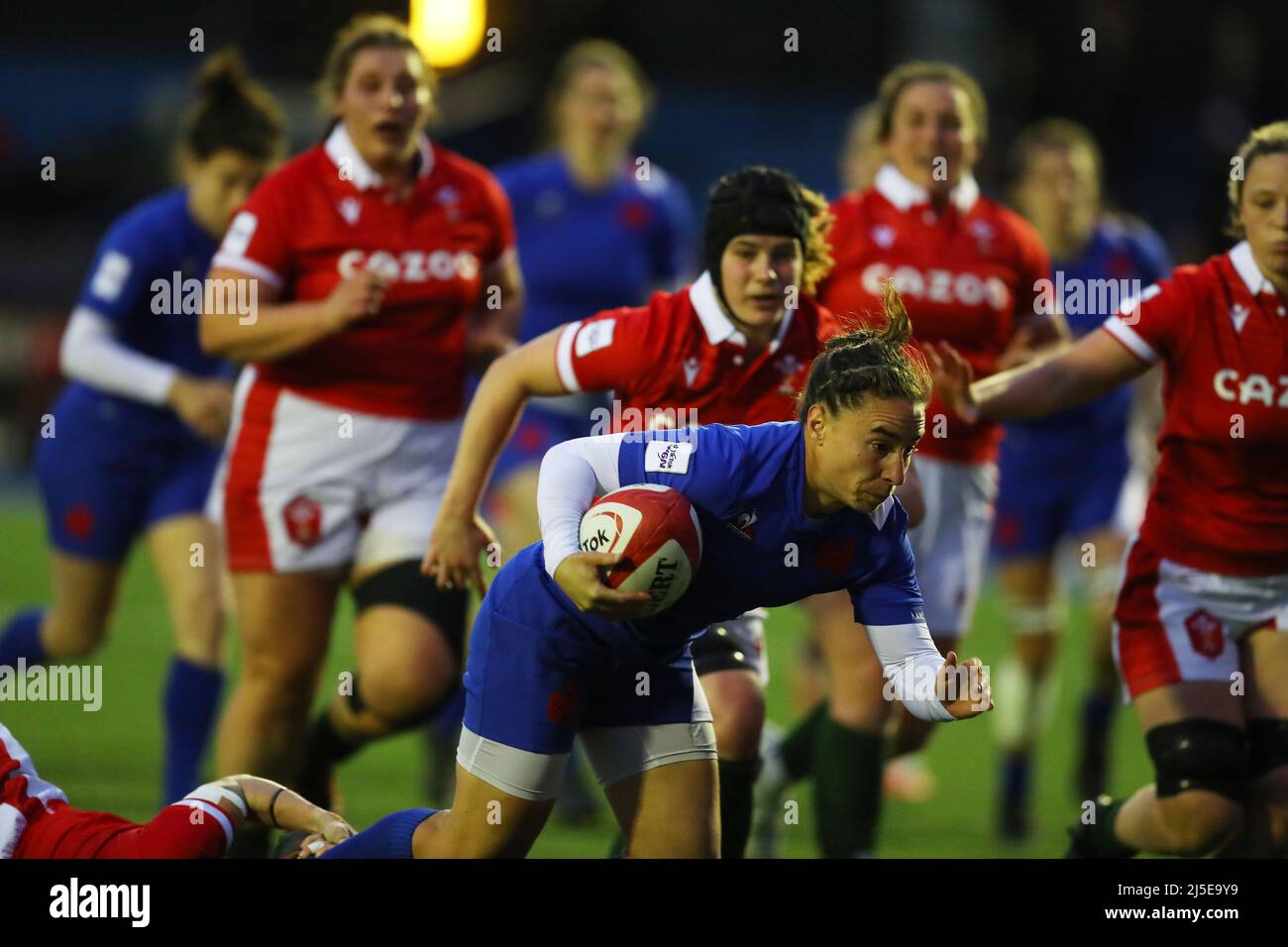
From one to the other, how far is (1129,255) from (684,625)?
4.61m

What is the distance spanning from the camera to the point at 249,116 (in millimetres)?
6395

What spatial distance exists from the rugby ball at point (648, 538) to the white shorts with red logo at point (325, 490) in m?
1.58

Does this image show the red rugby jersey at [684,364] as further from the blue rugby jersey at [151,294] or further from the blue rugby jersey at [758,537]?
the blue rugby jersey at [151,294]

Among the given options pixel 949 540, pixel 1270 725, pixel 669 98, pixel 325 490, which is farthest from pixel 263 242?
pixel 669 98

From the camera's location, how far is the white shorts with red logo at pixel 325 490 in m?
5.47

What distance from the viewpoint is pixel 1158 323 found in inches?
193

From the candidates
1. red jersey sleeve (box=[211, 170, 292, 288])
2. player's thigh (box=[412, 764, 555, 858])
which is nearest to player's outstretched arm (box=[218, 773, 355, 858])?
player's thigh (box=[412, 764, 555, 858])

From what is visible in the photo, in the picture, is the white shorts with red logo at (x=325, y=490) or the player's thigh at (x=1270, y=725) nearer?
the player's thigh at (x=1270, y=725)

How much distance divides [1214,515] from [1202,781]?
0.67m

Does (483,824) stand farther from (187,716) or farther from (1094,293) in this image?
(1094,293)

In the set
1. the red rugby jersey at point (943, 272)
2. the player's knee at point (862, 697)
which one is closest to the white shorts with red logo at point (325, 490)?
the player's knee at point (862, 697)

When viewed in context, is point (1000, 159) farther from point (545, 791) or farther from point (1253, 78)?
point (545, 791)

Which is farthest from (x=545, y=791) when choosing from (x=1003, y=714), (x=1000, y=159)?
(x=1000, y=159)

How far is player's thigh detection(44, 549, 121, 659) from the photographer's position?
6.66 meters
